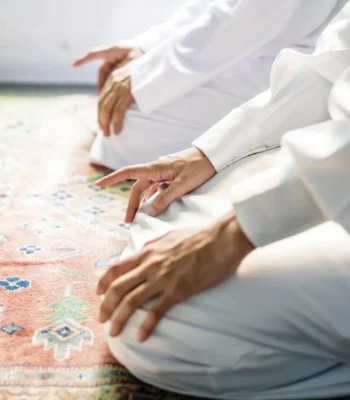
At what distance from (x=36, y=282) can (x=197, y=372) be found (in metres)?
0.43

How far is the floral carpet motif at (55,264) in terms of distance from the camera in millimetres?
788

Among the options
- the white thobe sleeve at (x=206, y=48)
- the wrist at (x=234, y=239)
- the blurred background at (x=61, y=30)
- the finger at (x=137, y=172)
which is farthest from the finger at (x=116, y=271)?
the blurred background at (x=61, y=30)

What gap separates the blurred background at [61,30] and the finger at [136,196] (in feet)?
7.51

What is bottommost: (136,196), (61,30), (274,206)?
(61,30)

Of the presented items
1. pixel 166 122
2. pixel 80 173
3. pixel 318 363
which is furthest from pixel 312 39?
pixel 318 363

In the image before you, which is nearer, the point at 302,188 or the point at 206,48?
the point at 302,188

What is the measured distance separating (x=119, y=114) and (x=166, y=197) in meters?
0.76

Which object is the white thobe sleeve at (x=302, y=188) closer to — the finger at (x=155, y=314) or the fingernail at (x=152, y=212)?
the finger at (x=155, y=314)

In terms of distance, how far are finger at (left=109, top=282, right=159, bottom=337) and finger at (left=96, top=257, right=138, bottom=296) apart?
40mm

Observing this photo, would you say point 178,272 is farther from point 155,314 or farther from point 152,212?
point 152,212

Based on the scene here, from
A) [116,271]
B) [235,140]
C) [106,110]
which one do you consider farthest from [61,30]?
[116,271]

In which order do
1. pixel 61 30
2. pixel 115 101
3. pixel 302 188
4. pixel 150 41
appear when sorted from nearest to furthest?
pixel 302 188
pixel 115 101
pixel 150 41
pixel 61 30

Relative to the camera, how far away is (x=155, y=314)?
715 millimetres

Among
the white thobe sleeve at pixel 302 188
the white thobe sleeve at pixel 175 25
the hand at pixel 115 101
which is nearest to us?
the white thobe sleeve at pixel 302 188
